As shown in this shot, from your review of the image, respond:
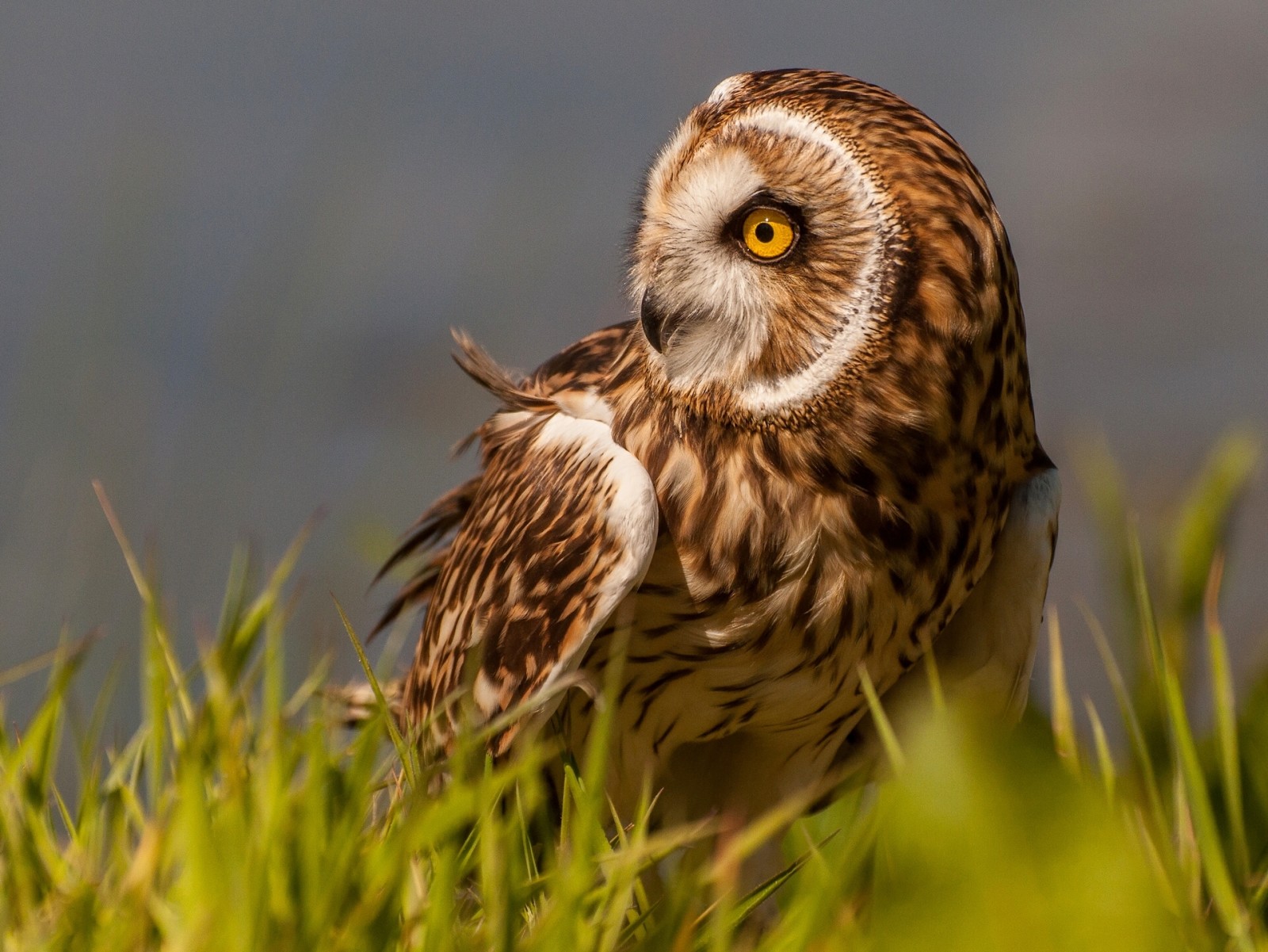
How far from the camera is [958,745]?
0.62m

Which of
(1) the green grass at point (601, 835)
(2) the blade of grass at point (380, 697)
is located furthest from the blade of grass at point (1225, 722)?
(2) the blade of grass at point (380, 697)

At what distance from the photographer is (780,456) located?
1434mm

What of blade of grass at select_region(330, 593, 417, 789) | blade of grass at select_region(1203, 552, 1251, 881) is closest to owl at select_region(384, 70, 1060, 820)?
blade of grass at select_region(330, 593, 417, 789)

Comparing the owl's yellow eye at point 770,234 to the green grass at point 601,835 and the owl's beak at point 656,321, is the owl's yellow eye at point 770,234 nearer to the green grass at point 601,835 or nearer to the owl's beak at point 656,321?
the owl's beak at point 656,321

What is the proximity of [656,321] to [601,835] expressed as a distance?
60 cm

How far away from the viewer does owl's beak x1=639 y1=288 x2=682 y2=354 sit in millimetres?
1453

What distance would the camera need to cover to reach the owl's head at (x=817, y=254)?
1.37 metres

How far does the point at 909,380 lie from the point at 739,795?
666mm

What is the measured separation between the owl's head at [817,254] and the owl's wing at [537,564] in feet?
0.60

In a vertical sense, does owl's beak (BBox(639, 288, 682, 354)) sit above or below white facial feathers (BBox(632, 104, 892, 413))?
below

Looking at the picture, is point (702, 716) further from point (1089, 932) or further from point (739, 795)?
point (1089, 932)

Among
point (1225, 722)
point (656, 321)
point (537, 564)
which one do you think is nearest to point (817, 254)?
point (656, 321)

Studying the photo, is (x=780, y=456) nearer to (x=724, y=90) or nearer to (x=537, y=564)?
(x=537, y=564)

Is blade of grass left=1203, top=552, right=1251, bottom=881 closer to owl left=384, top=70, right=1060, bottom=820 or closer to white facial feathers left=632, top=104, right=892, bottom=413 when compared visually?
owl left=384, top=70, right=1060, bottom=820
